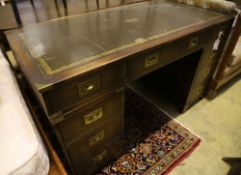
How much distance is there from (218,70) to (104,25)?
3.67 feet

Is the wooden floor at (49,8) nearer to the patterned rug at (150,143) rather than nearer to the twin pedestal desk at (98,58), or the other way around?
the twin pedestal desk at (98,58)

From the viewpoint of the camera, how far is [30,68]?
64 cm

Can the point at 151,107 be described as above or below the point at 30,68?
below

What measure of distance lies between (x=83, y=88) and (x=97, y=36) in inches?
12.4

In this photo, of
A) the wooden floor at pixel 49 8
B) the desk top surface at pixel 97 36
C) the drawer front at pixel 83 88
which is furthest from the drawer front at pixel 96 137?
the wooden floor at pixel 49 8

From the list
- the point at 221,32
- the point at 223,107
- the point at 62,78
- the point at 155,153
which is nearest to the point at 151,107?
the point at 155,153

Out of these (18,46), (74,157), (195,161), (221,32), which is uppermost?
(18,46)

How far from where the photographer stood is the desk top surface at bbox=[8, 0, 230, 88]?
2.16ft

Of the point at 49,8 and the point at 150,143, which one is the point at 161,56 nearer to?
the point at 150,143

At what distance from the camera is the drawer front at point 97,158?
3.15 ft

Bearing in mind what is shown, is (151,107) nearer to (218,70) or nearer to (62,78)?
(218,70)

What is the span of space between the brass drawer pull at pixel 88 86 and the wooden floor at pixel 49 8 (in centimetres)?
61

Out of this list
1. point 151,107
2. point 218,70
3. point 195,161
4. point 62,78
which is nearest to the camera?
point 62,78

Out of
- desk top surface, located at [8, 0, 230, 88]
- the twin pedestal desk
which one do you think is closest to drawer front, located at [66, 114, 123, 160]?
the twin pedestal desk
